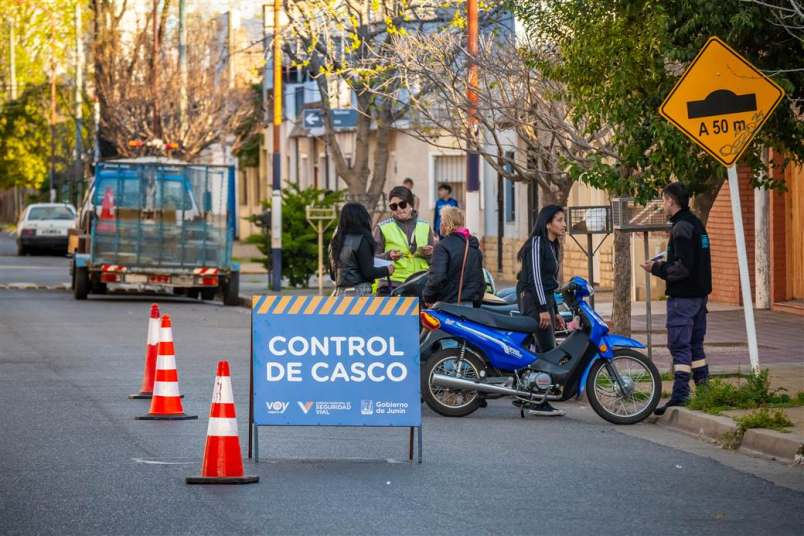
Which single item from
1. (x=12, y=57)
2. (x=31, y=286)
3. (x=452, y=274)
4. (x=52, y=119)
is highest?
(x=12, y=57)

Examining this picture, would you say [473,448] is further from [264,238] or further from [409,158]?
[409,158]

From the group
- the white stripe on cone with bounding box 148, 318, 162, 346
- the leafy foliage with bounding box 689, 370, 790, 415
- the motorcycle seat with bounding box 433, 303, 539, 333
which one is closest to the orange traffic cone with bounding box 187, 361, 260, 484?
the motorcycle seat with bounding box 433, 303, 539, 333

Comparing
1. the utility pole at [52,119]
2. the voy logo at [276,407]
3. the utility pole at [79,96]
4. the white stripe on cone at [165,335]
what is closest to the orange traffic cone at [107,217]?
the white stripe on cone at [165,335]

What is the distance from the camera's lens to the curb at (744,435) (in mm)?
11352

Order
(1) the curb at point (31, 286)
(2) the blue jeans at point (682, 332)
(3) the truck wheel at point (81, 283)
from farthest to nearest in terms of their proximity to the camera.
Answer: (1) the curb at point (31, 286) < (3) the truck wheel at point (81, 283) < (2) the blue jeans at point (682, 332)

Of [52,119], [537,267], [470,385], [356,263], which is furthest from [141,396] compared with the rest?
[52,119]

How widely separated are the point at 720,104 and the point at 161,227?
17385mm

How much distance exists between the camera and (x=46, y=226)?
5159 cm

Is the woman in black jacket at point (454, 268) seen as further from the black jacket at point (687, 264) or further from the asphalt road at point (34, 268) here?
the asphalt road at point (34, 268)

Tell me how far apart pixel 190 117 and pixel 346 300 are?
1731 inches

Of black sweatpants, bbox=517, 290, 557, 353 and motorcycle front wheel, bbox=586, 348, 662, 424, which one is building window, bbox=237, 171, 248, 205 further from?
motorcycle front wheel, bbox=586, 348, 662, 424

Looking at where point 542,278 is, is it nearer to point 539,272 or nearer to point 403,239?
point 539,272

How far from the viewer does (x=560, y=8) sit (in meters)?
16.5

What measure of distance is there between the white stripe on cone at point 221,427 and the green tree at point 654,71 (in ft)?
18.3
